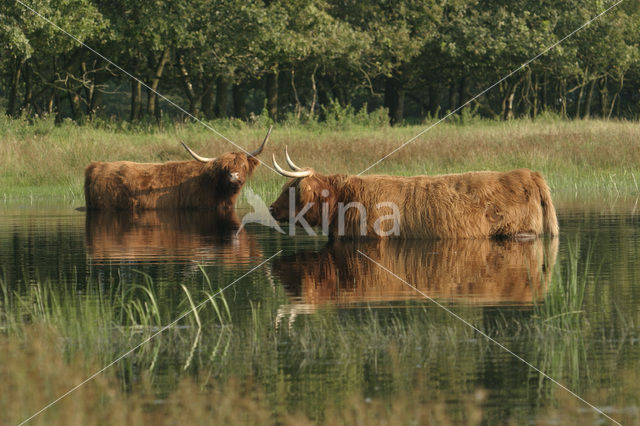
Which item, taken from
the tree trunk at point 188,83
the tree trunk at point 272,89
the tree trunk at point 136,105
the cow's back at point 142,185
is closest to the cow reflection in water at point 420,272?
the cow's back at point 142,185

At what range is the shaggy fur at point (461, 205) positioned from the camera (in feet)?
35.3

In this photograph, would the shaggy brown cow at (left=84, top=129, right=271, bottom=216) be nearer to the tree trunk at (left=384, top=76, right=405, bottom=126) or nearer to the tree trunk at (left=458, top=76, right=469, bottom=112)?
the tree trunk at (left=384, top=76, right=405, bottom=126)

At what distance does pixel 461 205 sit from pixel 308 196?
1.67 metres

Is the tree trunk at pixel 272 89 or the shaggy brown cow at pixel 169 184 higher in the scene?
the tree trunk at pixel 272 89

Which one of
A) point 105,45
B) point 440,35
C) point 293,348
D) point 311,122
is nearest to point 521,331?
point 293,348

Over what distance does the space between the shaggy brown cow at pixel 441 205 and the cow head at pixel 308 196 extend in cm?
1

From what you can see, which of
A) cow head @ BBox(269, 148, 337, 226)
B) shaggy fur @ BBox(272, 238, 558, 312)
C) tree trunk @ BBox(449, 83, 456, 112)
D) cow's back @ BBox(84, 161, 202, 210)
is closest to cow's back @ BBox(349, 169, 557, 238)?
shaggy fur @ BBox(272, 238, 558, 312)

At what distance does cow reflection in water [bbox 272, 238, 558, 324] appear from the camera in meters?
7.19

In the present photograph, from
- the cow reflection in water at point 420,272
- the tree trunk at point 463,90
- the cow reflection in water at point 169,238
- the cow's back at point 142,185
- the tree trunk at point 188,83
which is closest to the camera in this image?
the cow reflection in water at point 420,272

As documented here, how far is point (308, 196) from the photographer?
11.3 meters

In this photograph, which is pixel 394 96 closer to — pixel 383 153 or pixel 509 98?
pixel 509 98

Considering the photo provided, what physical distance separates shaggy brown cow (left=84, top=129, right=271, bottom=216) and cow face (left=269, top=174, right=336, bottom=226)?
15.2 ft

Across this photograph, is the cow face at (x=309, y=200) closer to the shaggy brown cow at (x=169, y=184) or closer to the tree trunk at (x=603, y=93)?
the shaggy brown cow at (x=169, y=184)

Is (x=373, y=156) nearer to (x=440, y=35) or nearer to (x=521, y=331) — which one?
(x=521, y=331)
